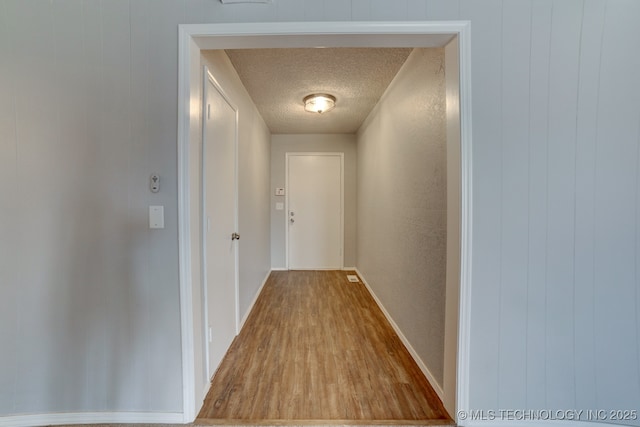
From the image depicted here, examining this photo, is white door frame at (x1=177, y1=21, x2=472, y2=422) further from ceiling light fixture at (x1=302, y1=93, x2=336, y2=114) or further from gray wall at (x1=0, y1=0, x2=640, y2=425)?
ceiling light fixture at (x1=302, y1=93, x2=336, y2=114)

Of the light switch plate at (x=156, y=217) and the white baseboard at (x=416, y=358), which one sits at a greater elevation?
the light switch plate at (x=156, y=217)

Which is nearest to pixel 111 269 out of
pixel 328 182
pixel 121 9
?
pixel 121 9

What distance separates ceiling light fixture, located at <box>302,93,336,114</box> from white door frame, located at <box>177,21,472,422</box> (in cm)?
137

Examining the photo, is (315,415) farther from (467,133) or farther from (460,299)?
(467,133)

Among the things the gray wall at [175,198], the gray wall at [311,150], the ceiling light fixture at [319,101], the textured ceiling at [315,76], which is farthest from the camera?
the gray wall at [311,150]

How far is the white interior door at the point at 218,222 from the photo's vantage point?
1.49 m

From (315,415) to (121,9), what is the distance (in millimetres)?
2457

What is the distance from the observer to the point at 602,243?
4.00 feet

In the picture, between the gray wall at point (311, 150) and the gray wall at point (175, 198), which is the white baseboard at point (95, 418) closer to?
the gray wall at point (175, 198)

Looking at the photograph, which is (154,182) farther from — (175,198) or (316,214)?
(316,214)

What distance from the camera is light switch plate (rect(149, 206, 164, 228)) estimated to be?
1252 mm

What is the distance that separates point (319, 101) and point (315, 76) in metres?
0.43

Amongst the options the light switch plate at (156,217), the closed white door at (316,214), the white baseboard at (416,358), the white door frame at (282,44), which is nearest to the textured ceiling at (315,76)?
the white door frame at (282,44)

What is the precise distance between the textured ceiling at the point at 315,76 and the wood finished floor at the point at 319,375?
7.93 feet
